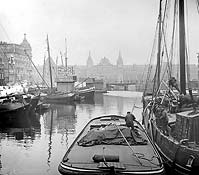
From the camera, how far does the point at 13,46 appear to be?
149 metres

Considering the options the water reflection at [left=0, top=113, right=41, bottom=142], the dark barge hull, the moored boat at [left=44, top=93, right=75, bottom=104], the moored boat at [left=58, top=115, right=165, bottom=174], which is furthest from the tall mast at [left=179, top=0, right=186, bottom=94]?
the moored boat at [left=44, top=93, right=75, bottom=104]

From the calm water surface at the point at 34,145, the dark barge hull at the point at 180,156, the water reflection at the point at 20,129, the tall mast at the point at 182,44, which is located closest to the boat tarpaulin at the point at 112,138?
the dark barge hull at the point at 180,156

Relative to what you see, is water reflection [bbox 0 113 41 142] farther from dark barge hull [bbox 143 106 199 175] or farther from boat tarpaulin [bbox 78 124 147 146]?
dark barge hull [bbox 143 106 199 175]

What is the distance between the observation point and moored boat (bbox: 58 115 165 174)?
35.9ft

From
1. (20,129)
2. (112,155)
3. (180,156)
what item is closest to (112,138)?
(112,155)

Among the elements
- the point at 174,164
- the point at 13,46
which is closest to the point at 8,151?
the point at 174,164

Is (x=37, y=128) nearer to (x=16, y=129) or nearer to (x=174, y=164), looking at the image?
(x=16, y=129)

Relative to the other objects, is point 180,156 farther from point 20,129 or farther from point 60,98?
point 60,98

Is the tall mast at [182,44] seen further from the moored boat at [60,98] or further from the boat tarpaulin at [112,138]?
the moored boat at [60,98]

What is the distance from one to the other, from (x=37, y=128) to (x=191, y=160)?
77.5 ft

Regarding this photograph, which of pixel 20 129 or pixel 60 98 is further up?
pixel 60 98

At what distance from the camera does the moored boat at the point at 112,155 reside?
35.9ft

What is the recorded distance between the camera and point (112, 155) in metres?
12.0

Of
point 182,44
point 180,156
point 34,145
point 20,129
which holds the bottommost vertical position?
point 20,129
